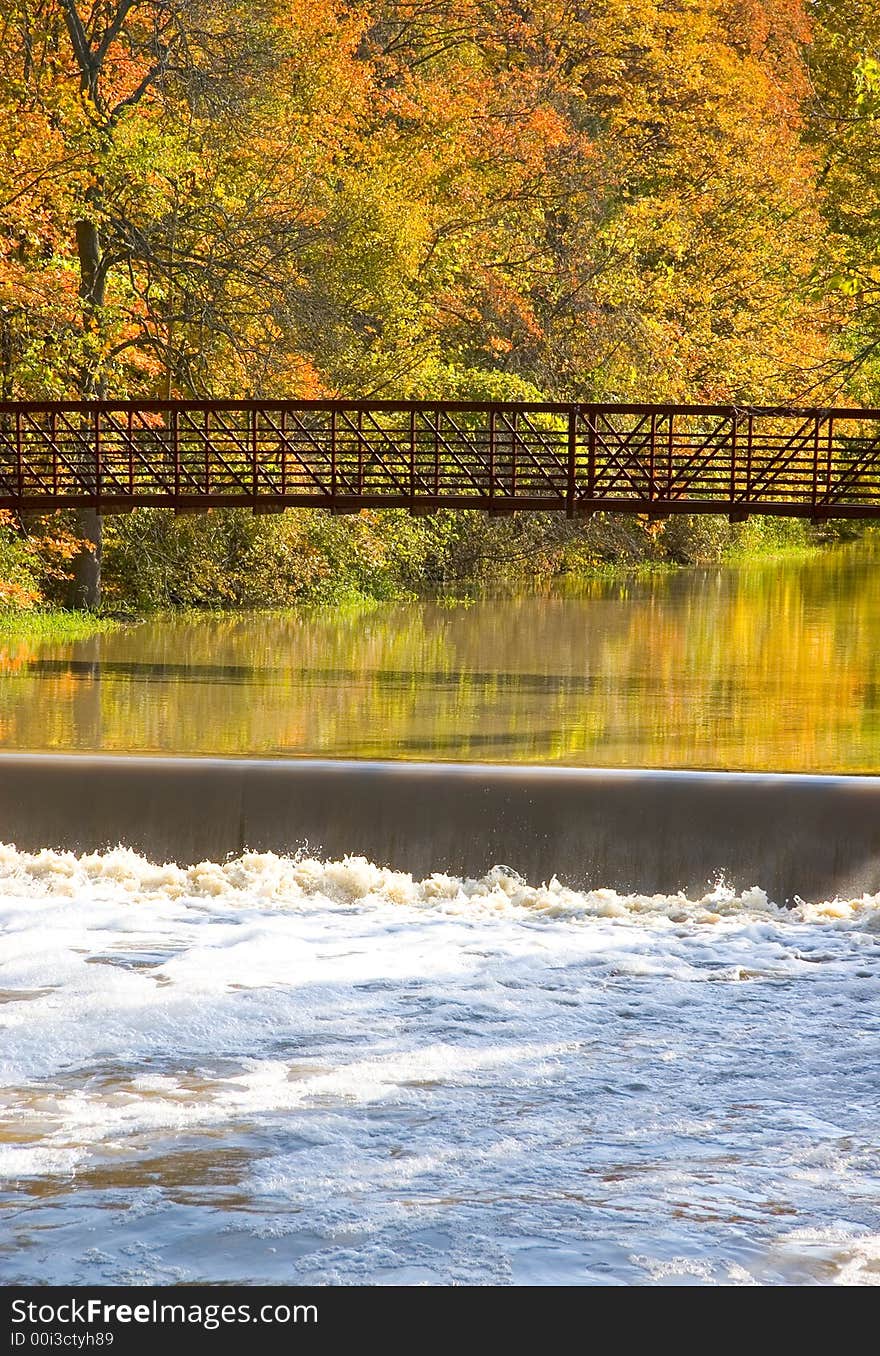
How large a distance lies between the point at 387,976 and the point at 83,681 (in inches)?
481

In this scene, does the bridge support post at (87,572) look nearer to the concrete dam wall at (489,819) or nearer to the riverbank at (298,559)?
the riverbank at (298,559)

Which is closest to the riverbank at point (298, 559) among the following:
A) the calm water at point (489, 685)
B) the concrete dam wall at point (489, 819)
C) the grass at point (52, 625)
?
the grass at point (52, 625)

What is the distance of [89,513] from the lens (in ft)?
99.5

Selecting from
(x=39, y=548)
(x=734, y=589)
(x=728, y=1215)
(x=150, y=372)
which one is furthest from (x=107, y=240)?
(x=728, y=1215)

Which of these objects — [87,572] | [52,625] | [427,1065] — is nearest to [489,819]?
[427,1065]

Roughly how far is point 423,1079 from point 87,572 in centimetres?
2176

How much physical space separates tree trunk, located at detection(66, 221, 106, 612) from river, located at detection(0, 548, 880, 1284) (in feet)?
35.8

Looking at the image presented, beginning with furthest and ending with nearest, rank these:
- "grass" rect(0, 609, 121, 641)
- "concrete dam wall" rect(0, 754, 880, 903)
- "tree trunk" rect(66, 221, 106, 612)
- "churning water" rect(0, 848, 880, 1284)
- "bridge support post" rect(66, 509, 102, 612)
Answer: "bridge support post" rect(66, 509, 102, 612) → "tree trunk" rect(66, 221, 106, 612) → "grass" rect(0, 609, 121, 641) → "concrete dam wall" rect(0, 754, 880, 903) → "churning water" rect(0, 848, 880, 1284)

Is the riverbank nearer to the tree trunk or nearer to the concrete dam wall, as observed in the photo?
the tree trunk

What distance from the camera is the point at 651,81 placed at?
44.7 metres

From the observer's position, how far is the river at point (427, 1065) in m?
8.33

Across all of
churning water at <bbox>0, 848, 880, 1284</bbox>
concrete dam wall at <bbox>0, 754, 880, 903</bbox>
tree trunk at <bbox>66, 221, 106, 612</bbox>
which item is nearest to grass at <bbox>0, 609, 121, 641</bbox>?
tree trunk at <bbox>66, 221, 106, 612</bbox>

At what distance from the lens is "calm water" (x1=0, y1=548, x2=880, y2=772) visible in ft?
62.5

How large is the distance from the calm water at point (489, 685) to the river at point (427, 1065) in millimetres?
207
